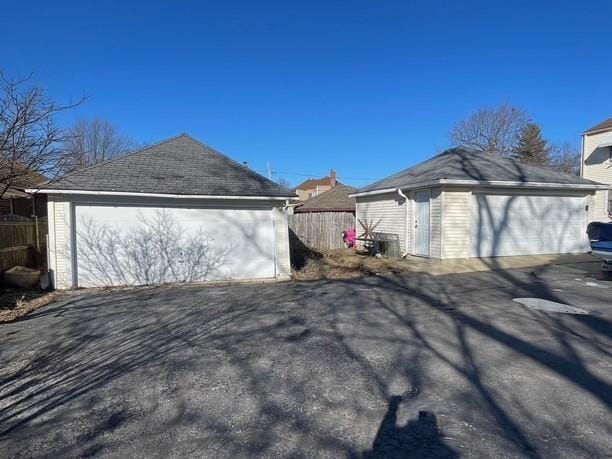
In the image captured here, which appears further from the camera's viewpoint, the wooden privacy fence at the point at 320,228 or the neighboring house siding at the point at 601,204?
the wooden privacy fence at the point at 320,228

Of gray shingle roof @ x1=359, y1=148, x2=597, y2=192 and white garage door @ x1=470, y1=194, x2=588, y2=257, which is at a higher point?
gray shingle roof @ x1=359, y1=148, x2=597, y2=192

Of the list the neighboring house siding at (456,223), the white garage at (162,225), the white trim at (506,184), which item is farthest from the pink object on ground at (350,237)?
the white garage at (162,225)

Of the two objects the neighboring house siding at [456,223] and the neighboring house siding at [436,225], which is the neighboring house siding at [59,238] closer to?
the neighboring house siding at [436,225]

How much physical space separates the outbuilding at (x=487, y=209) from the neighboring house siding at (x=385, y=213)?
0.04 m

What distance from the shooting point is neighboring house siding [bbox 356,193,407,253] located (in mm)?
15477

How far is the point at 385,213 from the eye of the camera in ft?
55.6

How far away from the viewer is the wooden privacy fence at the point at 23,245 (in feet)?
35.8

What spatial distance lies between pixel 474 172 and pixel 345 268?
17.8 feet

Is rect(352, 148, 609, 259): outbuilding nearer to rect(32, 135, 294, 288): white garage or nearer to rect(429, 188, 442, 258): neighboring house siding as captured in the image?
rect(429, 188, 442, 258): neighboring house siding

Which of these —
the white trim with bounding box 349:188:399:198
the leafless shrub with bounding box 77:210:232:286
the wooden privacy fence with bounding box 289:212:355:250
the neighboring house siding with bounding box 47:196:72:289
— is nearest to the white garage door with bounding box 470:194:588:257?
the white trim with bounding box 349:188:399:198

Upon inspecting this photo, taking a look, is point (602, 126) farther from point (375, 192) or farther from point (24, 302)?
point (24, 302)

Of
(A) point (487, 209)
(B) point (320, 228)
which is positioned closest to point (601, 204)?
(A) point (487, 209)

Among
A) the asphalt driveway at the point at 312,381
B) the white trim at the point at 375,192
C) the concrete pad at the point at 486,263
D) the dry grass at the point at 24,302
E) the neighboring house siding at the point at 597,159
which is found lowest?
the dry grass at the point at 24,302

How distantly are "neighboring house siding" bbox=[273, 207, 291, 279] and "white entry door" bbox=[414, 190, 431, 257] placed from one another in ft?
16.5
